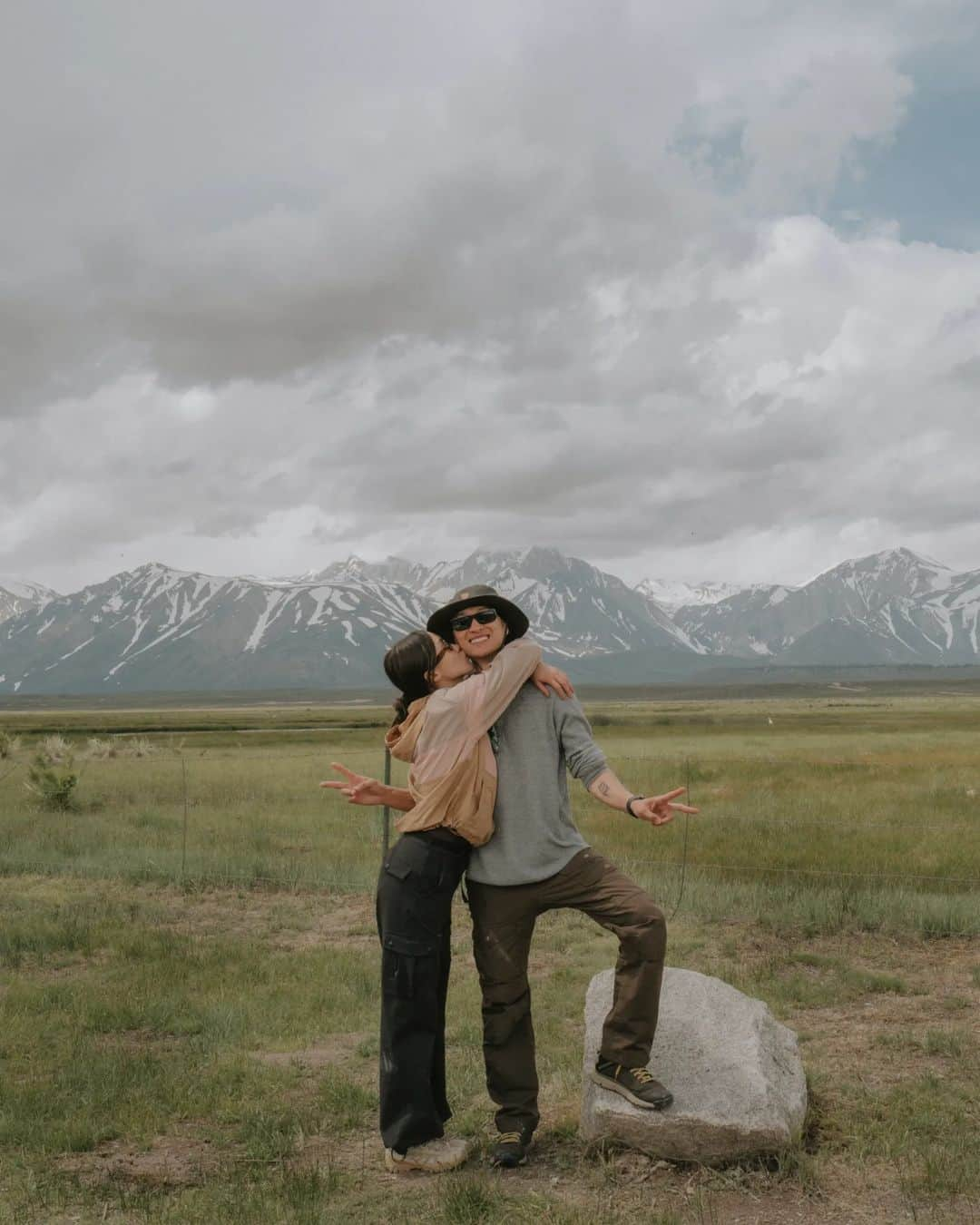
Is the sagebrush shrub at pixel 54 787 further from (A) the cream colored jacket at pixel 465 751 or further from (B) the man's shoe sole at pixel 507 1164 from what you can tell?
(A) the cream colored jacket at pixel 465 751

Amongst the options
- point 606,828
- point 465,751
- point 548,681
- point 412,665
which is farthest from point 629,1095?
point 606,828

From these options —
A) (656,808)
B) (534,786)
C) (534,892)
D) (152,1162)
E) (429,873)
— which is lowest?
(152,1162)

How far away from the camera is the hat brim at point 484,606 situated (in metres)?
4.92

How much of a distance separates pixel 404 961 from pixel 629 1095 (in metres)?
1.20

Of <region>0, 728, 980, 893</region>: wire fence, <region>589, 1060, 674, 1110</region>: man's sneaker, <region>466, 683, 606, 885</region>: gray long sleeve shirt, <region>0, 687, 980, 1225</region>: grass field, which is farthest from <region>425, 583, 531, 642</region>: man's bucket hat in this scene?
<region>0, 728, 980, 893</region>: wire fence

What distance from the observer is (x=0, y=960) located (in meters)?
9.16

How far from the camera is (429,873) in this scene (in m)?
4.69

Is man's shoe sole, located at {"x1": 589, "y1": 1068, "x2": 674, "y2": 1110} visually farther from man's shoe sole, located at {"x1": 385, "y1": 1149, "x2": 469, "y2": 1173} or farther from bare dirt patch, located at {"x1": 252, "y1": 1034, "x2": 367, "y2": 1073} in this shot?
bare dirt patch, located at {"x1": 252, "y1": 1034, "x2": 367, "y2": 1073}

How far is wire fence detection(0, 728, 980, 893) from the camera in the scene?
13133 mm

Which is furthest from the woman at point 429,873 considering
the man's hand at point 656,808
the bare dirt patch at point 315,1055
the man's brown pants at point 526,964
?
the bare dirt patch at point 315,1055

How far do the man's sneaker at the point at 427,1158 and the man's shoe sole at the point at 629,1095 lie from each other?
2.37 ft

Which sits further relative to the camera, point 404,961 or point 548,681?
point 548,681

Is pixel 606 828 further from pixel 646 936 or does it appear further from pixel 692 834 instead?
pixel 646 936

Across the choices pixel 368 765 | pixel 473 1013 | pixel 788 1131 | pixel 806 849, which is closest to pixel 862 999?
pixel 473 1013
